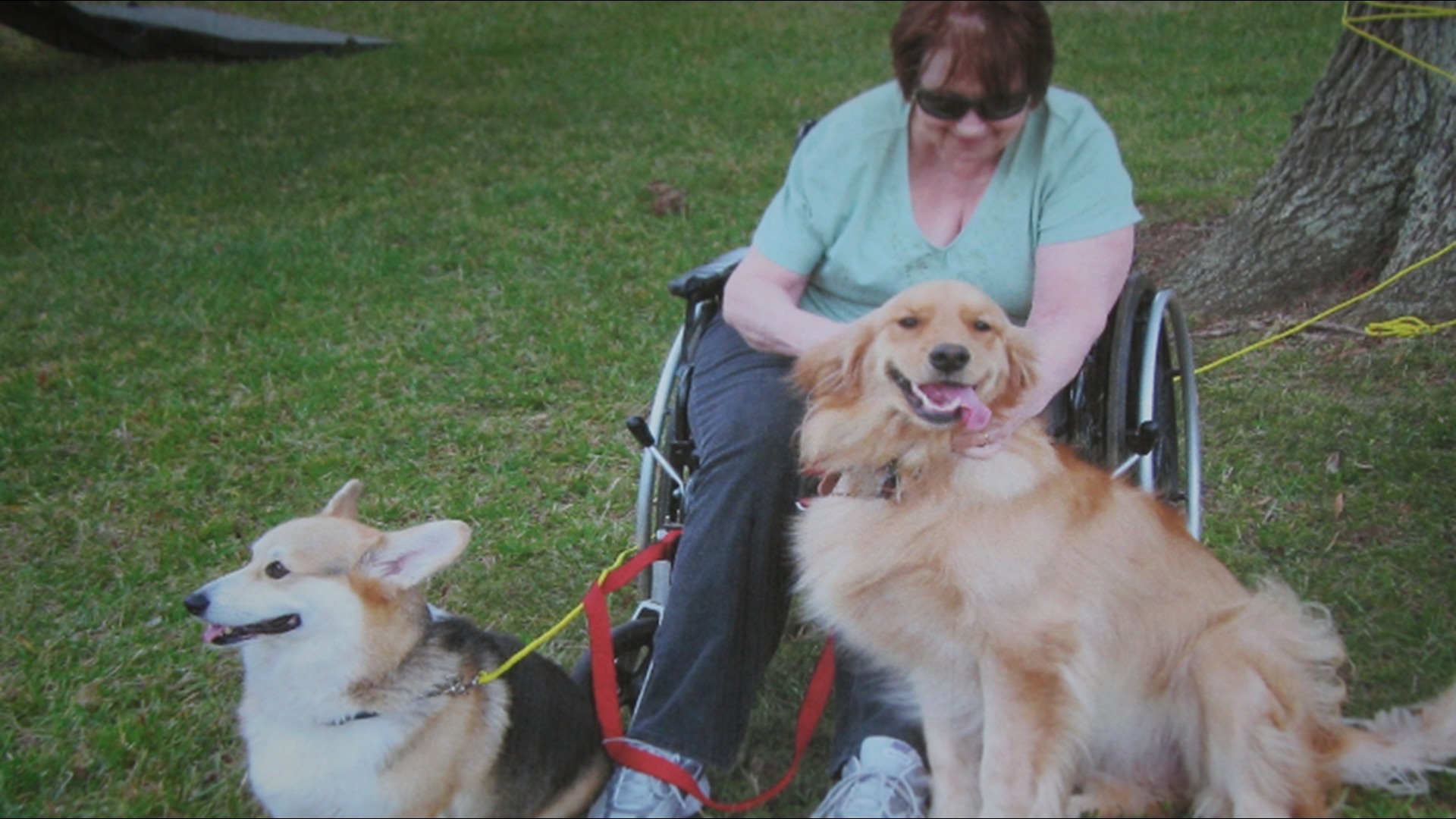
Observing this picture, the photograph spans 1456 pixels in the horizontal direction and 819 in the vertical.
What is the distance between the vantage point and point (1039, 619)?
233 cm

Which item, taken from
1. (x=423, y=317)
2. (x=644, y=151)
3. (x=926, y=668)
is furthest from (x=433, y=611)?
(x=644, y=151)

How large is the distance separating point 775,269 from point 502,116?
24.2 ft

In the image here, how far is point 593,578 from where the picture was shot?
3699 mm

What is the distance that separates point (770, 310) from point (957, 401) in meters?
0.58

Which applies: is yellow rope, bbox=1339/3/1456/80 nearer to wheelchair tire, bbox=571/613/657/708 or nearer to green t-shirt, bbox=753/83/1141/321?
green t-shirt, bbox=753/83/1141/321

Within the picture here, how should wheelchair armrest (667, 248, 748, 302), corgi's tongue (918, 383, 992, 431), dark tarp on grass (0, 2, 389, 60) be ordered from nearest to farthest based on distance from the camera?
corgi's tongue (918, 383, 992, 431) < wheelchair armrest (667, 248, 748, 302) < dark tarp on grass (0, 2, 389, 60)

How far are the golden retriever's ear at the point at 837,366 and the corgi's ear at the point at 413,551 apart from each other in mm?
767

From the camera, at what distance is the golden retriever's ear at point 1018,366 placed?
251cm

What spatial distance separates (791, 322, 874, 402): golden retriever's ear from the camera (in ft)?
8.41

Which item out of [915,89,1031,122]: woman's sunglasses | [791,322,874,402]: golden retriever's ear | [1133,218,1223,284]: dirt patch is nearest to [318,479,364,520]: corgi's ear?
[791,322,874,402]: golden retriever's ear

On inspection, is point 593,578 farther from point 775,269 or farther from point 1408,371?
point 1408,371

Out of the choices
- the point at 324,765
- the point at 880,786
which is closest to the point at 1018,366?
the point at 880,786

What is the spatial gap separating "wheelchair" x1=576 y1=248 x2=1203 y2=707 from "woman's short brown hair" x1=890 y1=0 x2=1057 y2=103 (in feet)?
2.03

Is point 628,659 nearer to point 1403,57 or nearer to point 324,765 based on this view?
point 324,765
